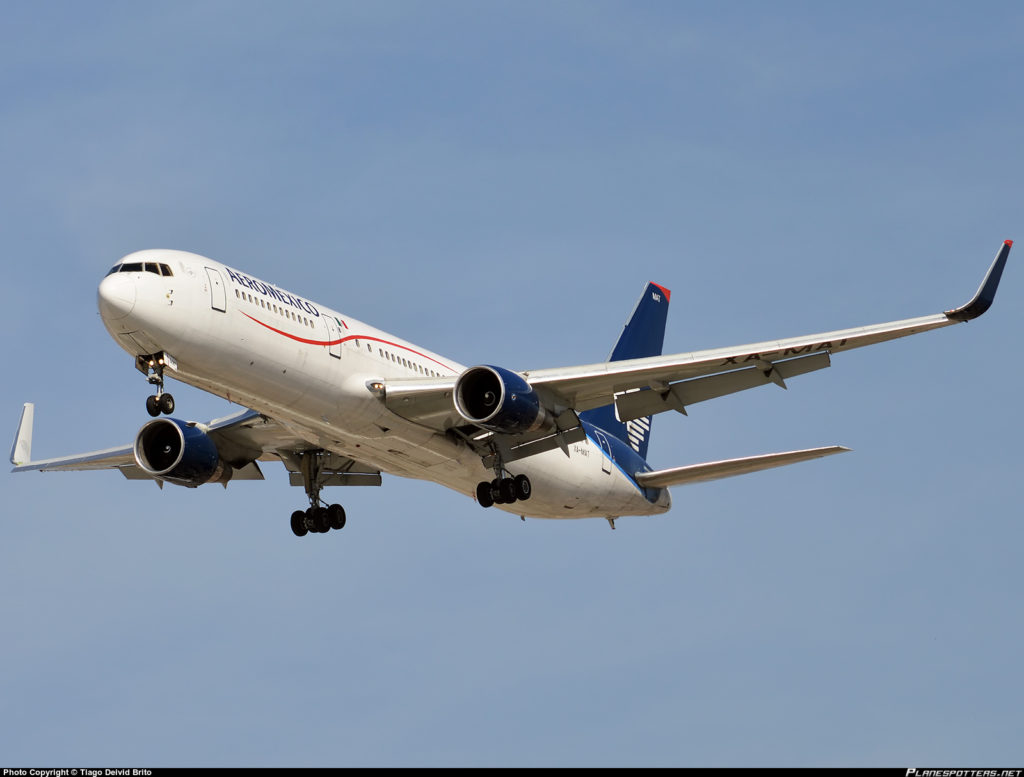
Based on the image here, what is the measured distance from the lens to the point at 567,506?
40.0 metres

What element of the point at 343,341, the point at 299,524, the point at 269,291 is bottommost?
the point at 299,524

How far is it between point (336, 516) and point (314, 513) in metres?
0.64

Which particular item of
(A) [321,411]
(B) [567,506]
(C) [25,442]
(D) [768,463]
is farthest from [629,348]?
(C) [25,442]

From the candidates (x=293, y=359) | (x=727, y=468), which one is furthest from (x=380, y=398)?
(x=727, y=468)

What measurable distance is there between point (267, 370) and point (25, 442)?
50.2 ft

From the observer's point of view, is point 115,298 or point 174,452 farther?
point 174,452

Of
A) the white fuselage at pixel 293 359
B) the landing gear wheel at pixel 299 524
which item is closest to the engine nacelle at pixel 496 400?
the white fuselage at pixel 293 359

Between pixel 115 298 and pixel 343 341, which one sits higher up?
pixel 343 341

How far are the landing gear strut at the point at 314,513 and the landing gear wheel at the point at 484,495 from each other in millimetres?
5169

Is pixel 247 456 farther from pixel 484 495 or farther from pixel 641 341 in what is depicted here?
pixel 641 341

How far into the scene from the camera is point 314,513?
3978 cm

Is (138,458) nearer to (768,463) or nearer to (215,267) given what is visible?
(215,267)

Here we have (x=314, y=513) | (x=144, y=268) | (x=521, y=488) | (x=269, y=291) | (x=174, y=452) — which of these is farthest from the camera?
(x=314, y=513)

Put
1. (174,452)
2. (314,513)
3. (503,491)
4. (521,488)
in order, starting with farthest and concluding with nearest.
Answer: (314,513) < (174,452) < (521,488) < (503,491)
